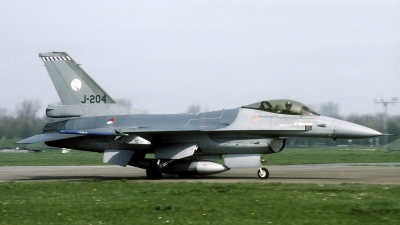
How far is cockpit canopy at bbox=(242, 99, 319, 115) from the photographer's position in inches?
652

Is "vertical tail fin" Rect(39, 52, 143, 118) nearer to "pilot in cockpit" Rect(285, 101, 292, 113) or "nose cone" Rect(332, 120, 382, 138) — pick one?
"pilot in cockpit" Rect(285, 101, 292, 113)

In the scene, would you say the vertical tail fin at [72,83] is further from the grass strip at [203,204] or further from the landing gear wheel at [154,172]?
the grass strip at [203,204]

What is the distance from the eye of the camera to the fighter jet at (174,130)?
16547 mm

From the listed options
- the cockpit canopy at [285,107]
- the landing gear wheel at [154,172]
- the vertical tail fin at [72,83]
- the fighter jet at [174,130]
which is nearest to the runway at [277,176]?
the landing gear wheel at [154,172]

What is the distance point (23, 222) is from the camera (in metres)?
8.60

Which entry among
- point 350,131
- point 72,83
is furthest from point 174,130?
point 350,131

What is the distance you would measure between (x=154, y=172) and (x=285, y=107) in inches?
192

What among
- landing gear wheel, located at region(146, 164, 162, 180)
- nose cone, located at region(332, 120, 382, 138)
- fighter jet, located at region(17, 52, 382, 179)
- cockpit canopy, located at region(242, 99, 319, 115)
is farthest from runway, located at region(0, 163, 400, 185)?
cockpit canopy, located at region(242, 99, 319, 115)

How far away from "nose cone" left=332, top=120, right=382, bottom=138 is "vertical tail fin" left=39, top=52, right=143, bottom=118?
713 cm

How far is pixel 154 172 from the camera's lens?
18266mm

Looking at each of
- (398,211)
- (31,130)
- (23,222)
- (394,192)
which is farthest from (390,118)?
(23,222)

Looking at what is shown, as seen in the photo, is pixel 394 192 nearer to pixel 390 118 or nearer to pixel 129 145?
pixel 129 145

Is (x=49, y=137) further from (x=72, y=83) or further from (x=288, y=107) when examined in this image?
(x=288, y=107)

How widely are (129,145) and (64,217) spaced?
30.5 ft
